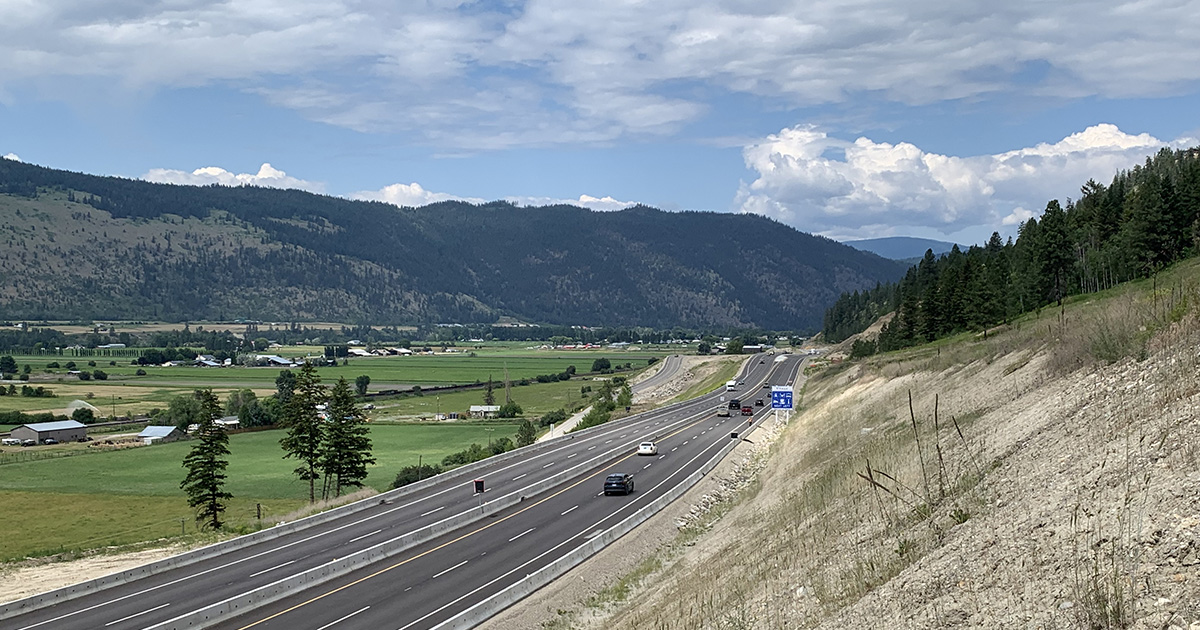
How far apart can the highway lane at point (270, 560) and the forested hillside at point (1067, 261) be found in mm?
53588

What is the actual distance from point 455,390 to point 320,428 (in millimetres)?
102322

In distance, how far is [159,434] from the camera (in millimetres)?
113625

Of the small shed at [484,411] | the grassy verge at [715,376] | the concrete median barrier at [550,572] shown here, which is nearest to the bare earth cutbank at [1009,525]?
the concrete median barrier at [550,572]

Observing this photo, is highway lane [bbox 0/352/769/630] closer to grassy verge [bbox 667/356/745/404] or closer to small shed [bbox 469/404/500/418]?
small shed [bbox 469/404/500/418]

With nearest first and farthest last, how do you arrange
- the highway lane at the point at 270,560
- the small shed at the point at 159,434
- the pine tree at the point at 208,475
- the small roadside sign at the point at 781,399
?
the highway lane at the point at 270,560 < the pine tree at the point at 208,475 < the small roadside sign at the point at 781,399 < the small shed at the point at 159,434

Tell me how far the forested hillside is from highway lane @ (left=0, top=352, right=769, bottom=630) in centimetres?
5359

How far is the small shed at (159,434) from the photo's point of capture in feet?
368

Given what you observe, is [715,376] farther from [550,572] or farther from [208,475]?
[550,572]

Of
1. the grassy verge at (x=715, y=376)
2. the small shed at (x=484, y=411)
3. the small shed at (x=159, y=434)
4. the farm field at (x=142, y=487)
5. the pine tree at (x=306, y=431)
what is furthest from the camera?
the grassy verge at (x=715, y=376)

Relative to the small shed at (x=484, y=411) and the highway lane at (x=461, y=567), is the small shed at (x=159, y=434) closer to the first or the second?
the small shed at (x=484, y=411)

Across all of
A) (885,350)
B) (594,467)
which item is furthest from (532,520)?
(885,350)

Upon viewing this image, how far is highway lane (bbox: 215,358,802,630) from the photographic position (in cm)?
2817

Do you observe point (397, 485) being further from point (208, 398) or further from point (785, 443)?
point (785, 443)

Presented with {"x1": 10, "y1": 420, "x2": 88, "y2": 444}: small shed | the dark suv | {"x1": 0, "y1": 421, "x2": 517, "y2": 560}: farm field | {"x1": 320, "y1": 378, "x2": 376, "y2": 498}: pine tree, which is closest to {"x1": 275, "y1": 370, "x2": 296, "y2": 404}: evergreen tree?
{"x1": 0, "y1": 421, "x2": 517, "y2": 560}: farm field
